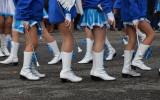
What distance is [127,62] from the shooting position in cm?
667

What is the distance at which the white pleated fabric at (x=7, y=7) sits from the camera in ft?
28.6

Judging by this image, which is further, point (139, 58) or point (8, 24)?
point (8, 24)

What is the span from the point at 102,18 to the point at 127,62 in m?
0.86

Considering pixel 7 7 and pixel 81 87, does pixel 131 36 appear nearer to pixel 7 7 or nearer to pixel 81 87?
pixel 81 87

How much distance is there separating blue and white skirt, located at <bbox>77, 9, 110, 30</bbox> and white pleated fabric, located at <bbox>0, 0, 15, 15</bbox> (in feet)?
9.03

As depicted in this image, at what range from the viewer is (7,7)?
347 inches

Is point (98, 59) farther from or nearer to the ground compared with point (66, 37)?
nearer to the ground

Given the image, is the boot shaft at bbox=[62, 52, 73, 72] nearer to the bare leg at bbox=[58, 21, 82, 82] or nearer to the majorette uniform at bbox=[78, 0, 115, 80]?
the bare leg at bbox=[58, 21, 82, 82]

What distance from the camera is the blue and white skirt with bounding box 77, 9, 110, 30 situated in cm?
624

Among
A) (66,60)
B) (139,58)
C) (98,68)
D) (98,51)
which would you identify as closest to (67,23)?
(66,60)

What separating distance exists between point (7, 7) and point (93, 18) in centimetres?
310

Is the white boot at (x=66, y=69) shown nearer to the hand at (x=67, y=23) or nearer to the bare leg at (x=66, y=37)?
the bare leg at (x=66, y=37)

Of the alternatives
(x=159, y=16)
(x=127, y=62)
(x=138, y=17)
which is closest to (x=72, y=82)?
(x=127, y=62)

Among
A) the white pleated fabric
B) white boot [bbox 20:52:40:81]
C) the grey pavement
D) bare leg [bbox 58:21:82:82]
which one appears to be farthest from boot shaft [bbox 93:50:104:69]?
the white pleated fabric
